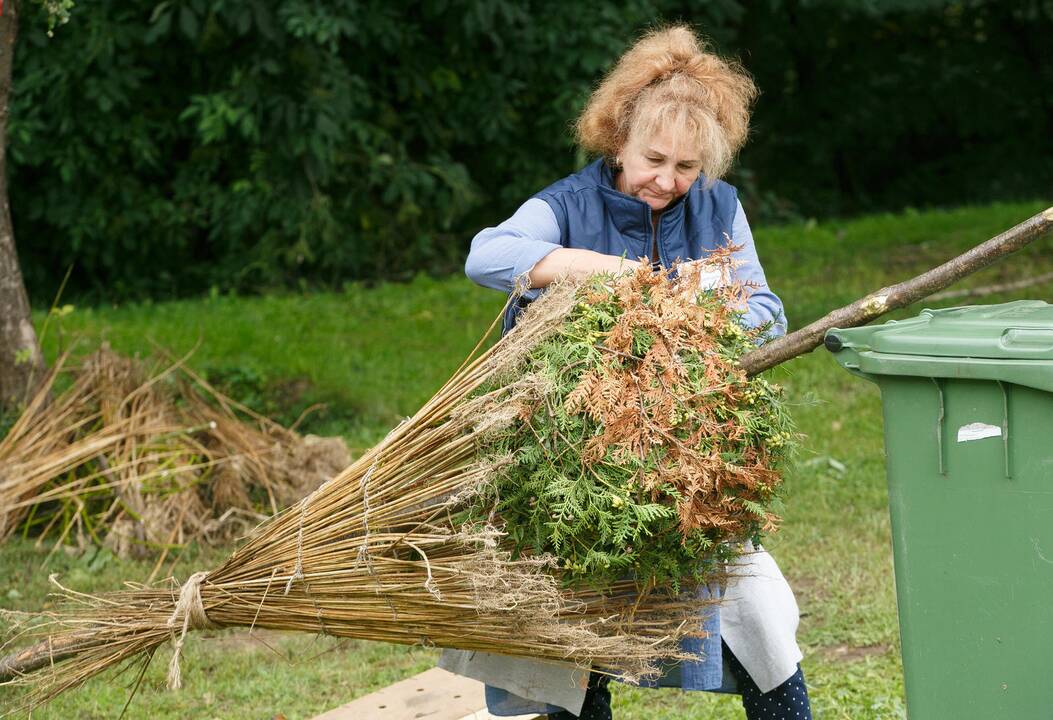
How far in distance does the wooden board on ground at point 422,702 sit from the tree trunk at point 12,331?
2.78m

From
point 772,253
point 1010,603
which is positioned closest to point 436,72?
point 772,253

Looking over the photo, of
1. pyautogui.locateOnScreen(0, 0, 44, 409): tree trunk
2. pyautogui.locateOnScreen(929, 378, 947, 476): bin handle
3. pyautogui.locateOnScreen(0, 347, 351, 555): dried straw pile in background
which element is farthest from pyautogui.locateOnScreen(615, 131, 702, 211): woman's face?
pyautogui.locateOnScreen(0, 0, 44, 409): tree trunk

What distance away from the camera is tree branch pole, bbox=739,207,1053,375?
88.0 inches

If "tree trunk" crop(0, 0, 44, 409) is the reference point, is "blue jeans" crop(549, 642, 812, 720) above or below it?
below

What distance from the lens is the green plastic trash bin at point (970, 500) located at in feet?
7.31

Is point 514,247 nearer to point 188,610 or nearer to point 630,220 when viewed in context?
point 630,220

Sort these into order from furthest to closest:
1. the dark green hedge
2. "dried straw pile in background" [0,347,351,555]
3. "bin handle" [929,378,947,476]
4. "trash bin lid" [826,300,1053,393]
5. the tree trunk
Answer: the dark green hedge < the tree trunk < "dried straw pile in background" [0,347,351,555] < "bin handle" [929,378,947,476] < "trash bin lid" [826,300,1053,393]

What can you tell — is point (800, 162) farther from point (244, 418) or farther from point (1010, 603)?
point (1010, 603)

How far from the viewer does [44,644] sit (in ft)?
A: 9.87

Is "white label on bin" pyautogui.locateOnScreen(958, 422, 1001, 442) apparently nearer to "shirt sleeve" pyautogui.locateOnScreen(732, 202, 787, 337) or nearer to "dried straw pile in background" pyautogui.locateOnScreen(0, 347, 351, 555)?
"shirt sleeve" pyautogui.locateOnScreen(732, 202, 787, 337)

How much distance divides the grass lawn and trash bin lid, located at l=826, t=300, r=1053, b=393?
0.22 meters

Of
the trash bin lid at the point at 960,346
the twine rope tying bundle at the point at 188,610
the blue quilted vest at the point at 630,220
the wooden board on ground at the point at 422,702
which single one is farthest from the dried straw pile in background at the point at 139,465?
the trash bin lid at the point at 960,346

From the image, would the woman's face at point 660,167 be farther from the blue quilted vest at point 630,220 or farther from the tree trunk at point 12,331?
the tree trunk at point 12,331

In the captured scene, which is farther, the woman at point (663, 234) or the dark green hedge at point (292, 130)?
the dark green hedge at point (292, 130)
